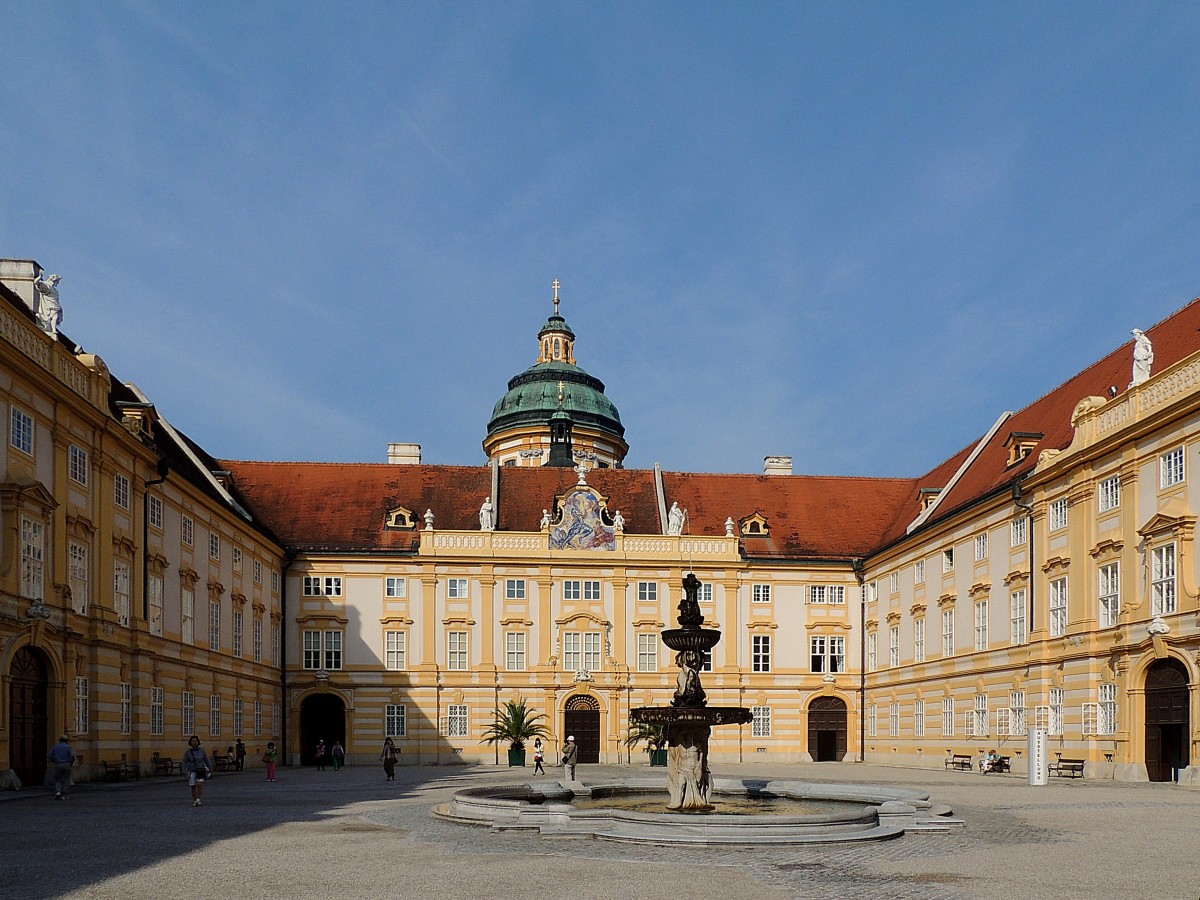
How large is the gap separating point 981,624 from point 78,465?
30777mm

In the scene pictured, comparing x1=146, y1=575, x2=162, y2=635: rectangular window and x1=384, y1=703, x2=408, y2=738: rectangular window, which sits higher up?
x1=146, y1=575, x2=162, y2=635: rectangular window

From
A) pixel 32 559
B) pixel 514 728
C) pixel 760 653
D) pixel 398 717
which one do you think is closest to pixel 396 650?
pixel 398 717

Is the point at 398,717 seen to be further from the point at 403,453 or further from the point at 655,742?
the point at 403,453

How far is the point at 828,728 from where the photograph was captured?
59406 millimetres

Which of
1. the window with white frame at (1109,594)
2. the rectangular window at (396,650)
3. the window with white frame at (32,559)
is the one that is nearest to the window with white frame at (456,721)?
the rectangular window at (396,650)

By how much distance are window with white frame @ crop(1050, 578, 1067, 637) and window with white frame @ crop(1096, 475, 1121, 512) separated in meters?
3.01

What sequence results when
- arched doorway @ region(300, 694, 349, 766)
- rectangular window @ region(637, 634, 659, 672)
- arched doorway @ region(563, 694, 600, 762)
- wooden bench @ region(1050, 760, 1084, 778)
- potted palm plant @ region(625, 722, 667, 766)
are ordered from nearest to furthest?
1. wooden bench @ region(1050, 760, 1084, 778)
2. potted palm plant @ region(625, 722, 667, 766)
3. arched doorway @ region(300, 694, 349, 766)
4. arched doorway @ region(563, 694, 600, 762)
5. rectangular window @ region(637, 634, 659, 672)

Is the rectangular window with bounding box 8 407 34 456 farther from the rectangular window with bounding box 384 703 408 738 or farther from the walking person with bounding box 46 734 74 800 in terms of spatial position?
the rectangular window with bounding box 384 703 408 738

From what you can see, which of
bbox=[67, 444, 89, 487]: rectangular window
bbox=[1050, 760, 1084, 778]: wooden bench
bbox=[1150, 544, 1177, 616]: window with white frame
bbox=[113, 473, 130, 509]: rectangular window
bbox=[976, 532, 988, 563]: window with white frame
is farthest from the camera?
bbox=[976, 532, 988, 563]: window with white frame

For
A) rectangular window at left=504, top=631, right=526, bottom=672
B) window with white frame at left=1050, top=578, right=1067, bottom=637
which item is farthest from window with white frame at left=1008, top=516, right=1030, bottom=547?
rectangular window at left=504, top=631, right=526, bottom=672

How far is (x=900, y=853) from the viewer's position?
1794 cm

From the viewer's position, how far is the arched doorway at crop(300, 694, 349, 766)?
2270 inches

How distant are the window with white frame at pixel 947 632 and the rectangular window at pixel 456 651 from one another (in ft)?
70.1

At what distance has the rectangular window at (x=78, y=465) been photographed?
34128 mm
